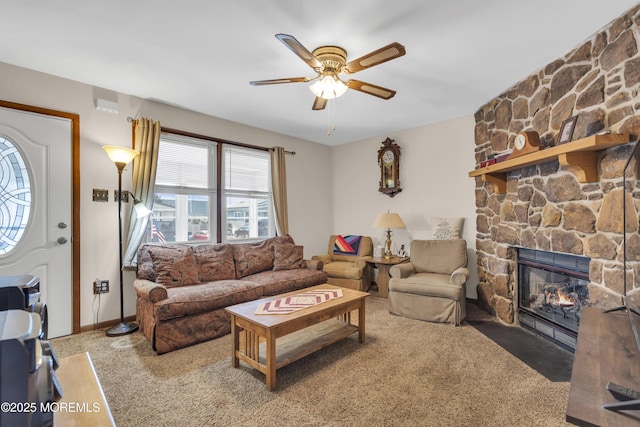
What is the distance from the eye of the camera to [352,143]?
17.9 ft

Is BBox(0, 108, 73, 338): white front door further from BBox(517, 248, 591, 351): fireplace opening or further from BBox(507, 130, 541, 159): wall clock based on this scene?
BBox(517, 248, 591, 351): fireplace opening

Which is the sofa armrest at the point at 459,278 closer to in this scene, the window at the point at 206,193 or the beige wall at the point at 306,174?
the beige wall at the point at 306,174

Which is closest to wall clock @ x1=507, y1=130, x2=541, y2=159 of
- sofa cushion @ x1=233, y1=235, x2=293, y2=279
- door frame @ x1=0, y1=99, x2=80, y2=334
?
sofa cushion @ x1=233, y1=235, x2=293, y2=279

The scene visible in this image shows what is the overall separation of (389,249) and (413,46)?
9.73 feet

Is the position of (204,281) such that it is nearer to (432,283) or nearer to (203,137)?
(203,137)

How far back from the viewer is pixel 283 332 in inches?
85.0

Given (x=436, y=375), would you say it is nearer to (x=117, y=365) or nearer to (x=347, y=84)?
(x=347, y=84)

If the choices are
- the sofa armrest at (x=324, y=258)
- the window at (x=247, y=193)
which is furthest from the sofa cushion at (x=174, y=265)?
the sofa armrest at (x=324, y=258)

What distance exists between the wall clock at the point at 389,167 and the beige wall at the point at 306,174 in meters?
0.10

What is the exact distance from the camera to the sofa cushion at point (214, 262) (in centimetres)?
346

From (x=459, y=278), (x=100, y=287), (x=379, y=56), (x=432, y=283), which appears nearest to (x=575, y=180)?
(x=459, y=278)

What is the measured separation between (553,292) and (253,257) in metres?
3.37

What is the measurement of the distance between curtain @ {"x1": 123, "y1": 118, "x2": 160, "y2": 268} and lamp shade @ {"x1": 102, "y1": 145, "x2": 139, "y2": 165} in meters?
0.32

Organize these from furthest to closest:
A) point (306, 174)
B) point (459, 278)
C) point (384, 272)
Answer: point (306, 174)
point (384, 272)
point (459, 278)
